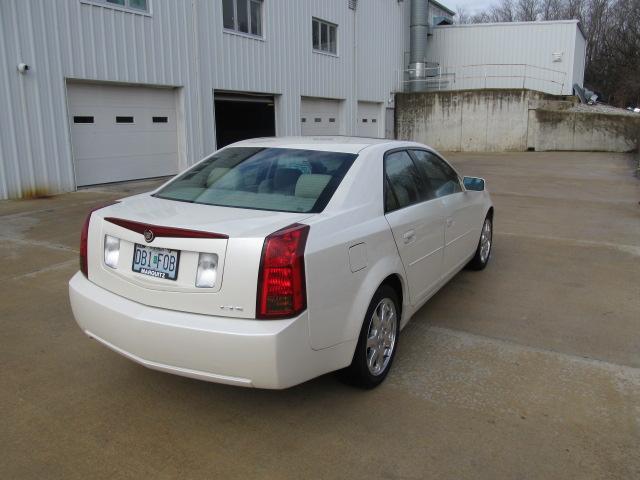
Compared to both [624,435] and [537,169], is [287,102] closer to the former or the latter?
[537,169]

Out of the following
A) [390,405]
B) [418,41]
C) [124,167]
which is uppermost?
[418,41]

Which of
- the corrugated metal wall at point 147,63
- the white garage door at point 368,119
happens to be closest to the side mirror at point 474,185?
the corrugated metal wall at point 147,63

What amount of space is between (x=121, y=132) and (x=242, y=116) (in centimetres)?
531

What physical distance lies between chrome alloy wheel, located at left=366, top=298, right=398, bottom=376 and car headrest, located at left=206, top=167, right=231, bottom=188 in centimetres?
140

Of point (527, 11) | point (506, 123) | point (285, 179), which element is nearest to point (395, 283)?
point (285, 179)

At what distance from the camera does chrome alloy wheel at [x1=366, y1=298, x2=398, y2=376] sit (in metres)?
3.33

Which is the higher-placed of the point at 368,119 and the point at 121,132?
the point at 368,119

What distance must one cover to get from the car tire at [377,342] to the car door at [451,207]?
1127mm

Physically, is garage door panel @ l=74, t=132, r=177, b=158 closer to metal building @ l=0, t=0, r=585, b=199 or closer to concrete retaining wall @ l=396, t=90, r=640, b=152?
metal building @ l=0, t=0, r=585, b=199

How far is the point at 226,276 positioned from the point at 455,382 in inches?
67.3

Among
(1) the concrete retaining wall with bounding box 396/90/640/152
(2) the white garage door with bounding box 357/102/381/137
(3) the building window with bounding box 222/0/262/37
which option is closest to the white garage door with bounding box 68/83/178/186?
(3) the building window with bounding box 222/0/262/37

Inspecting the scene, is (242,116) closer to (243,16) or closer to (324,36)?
(243,16)

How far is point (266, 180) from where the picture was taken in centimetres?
362

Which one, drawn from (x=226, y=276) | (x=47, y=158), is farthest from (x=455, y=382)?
(x=47, y=158)
